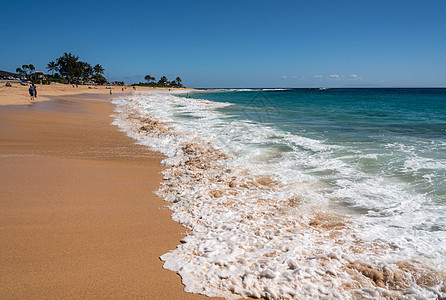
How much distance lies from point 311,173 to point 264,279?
4.55m

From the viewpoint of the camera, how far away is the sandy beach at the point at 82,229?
284cm

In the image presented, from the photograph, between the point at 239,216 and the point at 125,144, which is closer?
the point at 239,216

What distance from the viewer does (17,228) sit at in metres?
3.84

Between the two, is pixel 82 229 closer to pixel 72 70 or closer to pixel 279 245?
pixel 279 245

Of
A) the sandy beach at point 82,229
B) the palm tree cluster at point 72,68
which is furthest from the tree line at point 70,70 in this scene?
the sandy beach at point 82,229

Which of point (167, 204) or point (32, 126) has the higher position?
point (32, 126)

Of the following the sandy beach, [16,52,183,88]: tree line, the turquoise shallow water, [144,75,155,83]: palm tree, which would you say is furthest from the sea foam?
[144,75,155,83]: palm tree

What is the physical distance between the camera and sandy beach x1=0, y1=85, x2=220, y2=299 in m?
2.84

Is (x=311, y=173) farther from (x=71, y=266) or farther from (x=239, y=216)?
(x=71, y=266)

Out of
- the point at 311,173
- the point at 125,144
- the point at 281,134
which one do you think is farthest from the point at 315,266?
Result: the point at 281,134

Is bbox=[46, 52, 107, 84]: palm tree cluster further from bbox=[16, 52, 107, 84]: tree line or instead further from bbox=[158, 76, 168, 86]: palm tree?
bbox=[158, 76, 168, 86]: palm tree

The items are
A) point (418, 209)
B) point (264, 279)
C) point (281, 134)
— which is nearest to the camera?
point (264, 279)

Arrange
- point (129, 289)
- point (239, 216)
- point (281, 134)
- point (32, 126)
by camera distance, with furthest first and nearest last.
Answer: point (281, 134) < point (32, 126) < point (239, 216) < point (129, 289)

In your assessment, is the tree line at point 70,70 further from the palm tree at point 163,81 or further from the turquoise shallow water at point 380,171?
the turquoise shallow water at point 380,171
